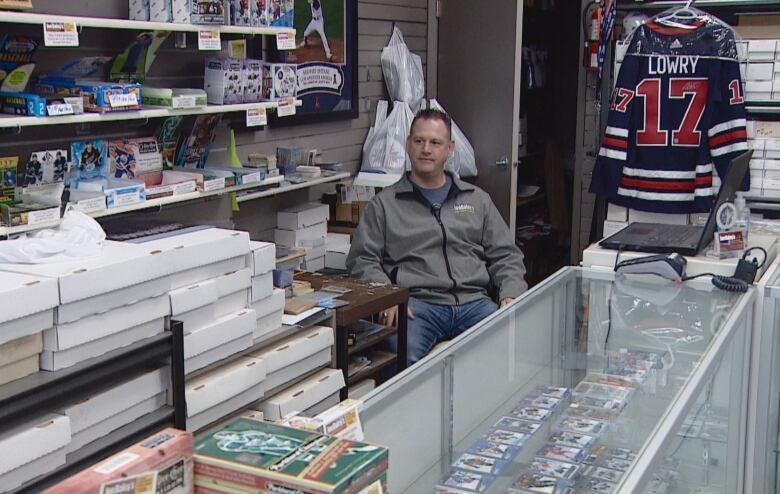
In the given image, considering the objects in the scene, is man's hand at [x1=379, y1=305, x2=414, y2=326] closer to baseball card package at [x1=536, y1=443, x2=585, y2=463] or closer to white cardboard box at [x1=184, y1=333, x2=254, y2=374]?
white cardboard box at [x1=184, y1=333, x2=254, y2=374]

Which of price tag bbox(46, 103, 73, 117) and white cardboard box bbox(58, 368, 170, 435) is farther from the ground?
price tag bbox(46, 103, 73, 117)

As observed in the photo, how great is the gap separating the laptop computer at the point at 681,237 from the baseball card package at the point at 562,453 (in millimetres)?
1113

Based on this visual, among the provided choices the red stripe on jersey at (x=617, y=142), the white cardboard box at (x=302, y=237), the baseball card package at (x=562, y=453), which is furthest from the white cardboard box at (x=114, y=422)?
the red stripe on jersey at (x=617, y=142)

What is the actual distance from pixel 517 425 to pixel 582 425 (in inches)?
6.0

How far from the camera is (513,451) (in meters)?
2.04

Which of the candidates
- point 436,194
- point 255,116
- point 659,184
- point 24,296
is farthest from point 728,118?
point 24,296

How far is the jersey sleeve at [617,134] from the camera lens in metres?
5.03

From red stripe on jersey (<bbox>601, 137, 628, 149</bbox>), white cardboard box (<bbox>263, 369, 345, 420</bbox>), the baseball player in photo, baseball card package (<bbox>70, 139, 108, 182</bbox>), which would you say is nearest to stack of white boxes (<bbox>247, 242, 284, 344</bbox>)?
white cardboard box (<bbox>263, 369, 345, 420</bbox>)

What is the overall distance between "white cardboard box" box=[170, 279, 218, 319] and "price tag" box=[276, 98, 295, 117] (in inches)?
43.8

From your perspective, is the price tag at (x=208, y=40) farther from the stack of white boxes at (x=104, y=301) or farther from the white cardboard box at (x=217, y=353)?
the white cardboard box at (x=217, y=353)

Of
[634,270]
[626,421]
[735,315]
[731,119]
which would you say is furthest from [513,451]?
[731,119]

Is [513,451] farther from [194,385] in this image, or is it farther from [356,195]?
[356,195]

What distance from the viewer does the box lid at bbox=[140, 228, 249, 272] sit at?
103 inches

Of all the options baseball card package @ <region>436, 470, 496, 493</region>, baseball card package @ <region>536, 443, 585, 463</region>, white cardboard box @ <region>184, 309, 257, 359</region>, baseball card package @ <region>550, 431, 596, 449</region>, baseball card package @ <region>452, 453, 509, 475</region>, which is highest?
white cardboard box @ <region>184, 309, 257, 359</region>
